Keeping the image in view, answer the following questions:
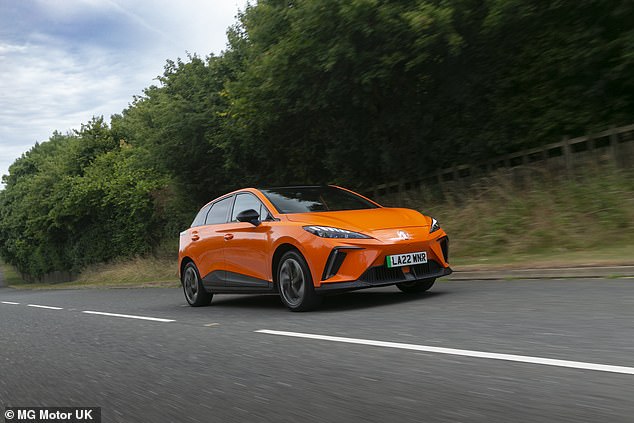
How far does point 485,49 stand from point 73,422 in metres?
13.9

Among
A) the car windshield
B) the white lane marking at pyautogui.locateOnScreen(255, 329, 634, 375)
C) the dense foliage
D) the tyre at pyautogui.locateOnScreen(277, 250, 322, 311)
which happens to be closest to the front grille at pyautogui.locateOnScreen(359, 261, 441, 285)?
the tyre at pyautogui.locateOnScreen(277, 250, 322, 311)

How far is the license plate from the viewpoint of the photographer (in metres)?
7.12

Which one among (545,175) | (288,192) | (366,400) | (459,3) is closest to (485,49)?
(459,3)

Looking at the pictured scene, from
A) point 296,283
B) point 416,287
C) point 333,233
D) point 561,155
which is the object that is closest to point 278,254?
point 296,283

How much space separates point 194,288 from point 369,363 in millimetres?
6332

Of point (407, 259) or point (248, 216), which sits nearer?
point (407, 259)

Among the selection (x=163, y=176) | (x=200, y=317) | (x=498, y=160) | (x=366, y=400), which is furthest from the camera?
(x=163, y=176)

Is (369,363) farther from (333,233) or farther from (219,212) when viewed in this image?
(219,212)

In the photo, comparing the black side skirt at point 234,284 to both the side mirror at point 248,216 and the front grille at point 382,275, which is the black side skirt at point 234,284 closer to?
the side mirror at point 248,216

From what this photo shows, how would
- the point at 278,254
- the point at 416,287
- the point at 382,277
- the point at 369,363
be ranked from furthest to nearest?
the point at 416,287 < the point at 278,254 < the point at 382,277 < the point at 369,363

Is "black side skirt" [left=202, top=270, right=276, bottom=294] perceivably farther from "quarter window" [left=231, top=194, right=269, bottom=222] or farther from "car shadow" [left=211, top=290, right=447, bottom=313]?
"quarter window" [left=231, top=194, right=269, bottom=222]

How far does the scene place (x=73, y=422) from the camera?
12.6 feet

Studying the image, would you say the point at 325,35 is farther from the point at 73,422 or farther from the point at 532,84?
the point at 73,422

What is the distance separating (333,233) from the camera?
23.7 feet
